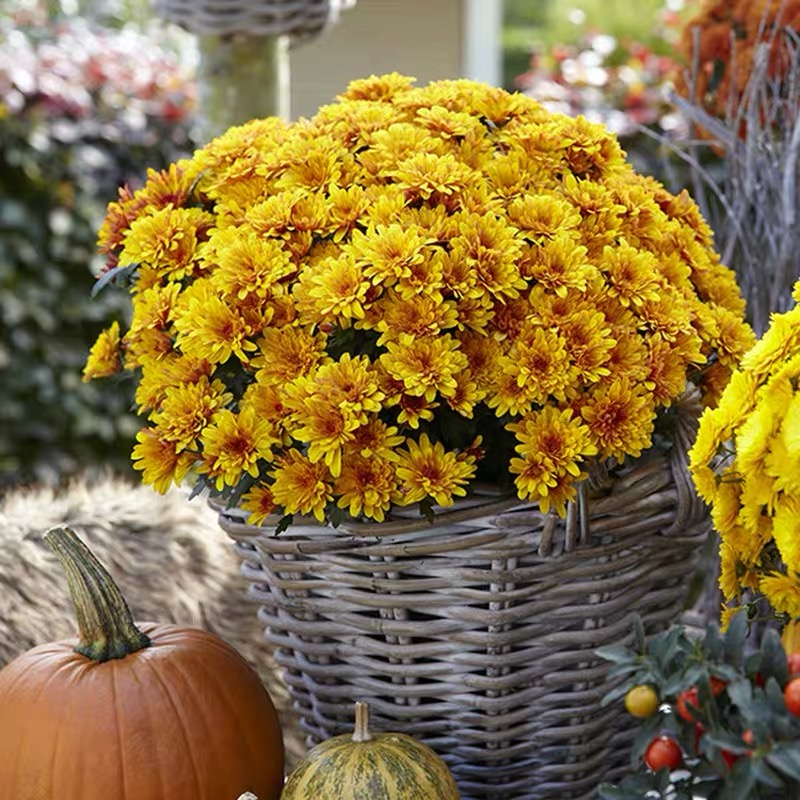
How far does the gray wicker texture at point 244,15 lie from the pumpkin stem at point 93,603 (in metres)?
1.15

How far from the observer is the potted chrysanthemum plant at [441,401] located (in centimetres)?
108

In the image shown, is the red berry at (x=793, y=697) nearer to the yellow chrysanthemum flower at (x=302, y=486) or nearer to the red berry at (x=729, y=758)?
the red berry at (x=729, y=758)

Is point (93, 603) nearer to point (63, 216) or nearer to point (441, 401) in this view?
point (441, 401)

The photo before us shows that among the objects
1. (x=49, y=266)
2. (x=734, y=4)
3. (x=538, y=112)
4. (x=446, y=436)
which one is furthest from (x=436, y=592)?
(x=49, y=266)

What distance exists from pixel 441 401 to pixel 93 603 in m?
0.37

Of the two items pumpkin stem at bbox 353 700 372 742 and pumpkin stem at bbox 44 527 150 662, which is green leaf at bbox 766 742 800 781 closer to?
pumpkin stem at bbox 353 700 372 742

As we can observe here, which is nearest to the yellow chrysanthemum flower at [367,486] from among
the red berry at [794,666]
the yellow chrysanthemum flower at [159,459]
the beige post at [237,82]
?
the yellow chrysanthemum flower at [159,459]

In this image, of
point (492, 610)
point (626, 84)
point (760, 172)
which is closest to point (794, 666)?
point (492, 610)

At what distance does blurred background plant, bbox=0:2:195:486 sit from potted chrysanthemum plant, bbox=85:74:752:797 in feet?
6.03

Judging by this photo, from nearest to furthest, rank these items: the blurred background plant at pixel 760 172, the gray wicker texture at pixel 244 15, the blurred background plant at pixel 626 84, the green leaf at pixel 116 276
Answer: the green leaf at pixel 116 276
the blurred background plant at pixel 760 172
the gray wicker texture at pixel 244 15
the blurred background plant at pixel 626 84

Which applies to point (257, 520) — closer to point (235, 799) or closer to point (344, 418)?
point (344, 418)

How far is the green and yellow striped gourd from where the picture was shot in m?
1.07

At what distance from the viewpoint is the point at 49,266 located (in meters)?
3.05

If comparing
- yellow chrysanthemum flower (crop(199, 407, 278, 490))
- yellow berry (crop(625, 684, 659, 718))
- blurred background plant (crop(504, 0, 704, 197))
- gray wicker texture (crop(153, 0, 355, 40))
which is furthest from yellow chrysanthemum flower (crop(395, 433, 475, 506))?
gray wicker texture (crop(153, 0, 355, 40))
